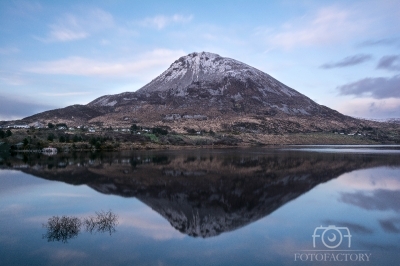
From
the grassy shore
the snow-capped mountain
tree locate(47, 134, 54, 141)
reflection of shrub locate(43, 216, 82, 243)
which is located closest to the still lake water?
reflection of shrub locate(43, 216, 82, 243)

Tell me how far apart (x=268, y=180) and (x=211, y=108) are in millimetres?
127032

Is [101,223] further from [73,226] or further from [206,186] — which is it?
[206,186]

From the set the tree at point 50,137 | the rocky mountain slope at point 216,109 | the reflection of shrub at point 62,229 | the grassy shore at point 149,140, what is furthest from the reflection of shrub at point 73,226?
the rocky mountain slope at point 216,109

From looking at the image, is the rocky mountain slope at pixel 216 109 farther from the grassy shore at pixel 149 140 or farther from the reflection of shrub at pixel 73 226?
the reflection of shrub at pixel 73 226

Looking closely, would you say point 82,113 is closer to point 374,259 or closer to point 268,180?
point 268,180

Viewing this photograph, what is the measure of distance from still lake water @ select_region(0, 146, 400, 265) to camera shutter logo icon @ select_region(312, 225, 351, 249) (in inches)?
1.8

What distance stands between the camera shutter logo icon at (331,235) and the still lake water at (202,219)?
5 centimetres

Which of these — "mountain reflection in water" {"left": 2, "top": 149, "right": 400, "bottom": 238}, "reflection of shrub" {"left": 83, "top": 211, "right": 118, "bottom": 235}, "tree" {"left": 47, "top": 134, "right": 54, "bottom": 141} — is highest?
"tree" {"left": 47, "top": 134, "right": 54, "bottom": 141}

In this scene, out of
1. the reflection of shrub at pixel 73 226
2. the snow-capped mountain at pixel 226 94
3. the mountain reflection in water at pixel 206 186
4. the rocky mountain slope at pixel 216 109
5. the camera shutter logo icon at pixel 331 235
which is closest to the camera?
the camera shutter logo icon at pixel 331 235

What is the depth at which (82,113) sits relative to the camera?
14962 cm

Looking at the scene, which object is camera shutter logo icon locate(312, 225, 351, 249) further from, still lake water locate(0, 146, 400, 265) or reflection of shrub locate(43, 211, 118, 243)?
reflection of shrub locate(43, 211, 118, 243)

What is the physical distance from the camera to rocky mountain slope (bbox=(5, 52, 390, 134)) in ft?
409

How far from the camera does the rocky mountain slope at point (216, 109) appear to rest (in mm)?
124688

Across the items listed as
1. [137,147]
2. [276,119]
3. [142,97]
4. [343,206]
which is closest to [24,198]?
[343,206]
